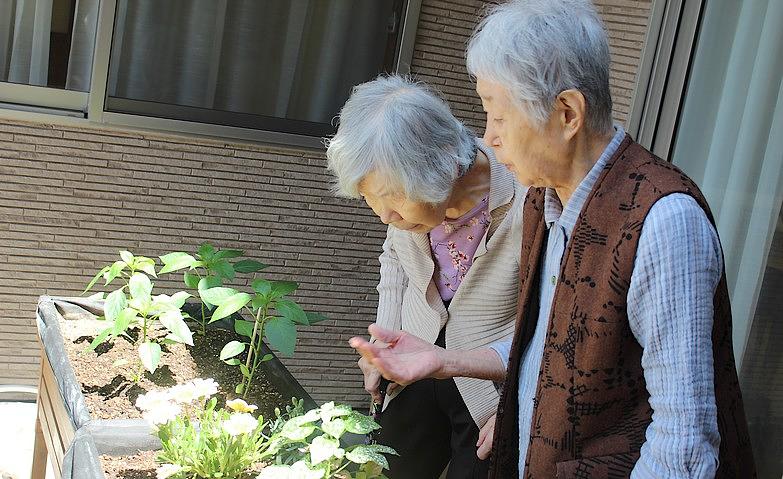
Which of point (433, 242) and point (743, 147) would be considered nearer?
point (433, 242)

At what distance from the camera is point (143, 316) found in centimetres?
243

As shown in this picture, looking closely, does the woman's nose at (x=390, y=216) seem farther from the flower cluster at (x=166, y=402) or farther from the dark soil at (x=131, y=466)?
the dark soil at (x=131, y=466)

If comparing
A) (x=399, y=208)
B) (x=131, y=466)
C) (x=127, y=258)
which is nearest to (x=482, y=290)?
(x=399, y=208)

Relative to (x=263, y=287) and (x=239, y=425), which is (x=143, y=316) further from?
(x=239, y=425)

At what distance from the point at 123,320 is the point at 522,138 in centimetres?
132

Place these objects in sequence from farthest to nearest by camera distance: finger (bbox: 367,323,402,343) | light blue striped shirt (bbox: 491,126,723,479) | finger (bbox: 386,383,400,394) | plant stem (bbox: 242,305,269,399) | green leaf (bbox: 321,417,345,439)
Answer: plant stem (bbox: 242,305,269,399)
finger (bbox: 386,383,400,394)
green leaf (bbox: 321,417,345,439)
finger (bbox: 367,323,402,343)
light blue striped shirt (bbox: 491,126,723,479)

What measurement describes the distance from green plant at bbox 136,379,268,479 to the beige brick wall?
1.74 m

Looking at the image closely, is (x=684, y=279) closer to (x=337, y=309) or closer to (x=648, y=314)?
(x=648, y=314)

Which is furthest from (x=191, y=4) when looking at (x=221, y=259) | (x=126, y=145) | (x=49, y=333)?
(x=49, y=333)

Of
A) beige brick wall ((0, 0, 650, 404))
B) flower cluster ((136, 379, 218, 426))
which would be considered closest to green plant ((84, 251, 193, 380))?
flower cluster ((136, 379, 218, 426))

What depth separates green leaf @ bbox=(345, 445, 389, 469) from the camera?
1768 mm

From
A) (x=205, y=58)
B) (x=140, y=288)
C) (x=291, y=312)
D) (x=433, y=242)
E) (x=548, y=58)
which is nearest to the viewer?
(x=548, y=58)

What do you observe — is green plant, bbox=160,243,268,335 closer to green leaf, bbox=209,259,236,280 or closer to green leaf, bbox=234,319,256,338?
green leaf, bbox=209,259,236,280

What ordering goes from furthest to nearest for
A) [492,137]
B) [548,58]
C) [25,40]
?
[25,40]
[492,137]
[548,58]
